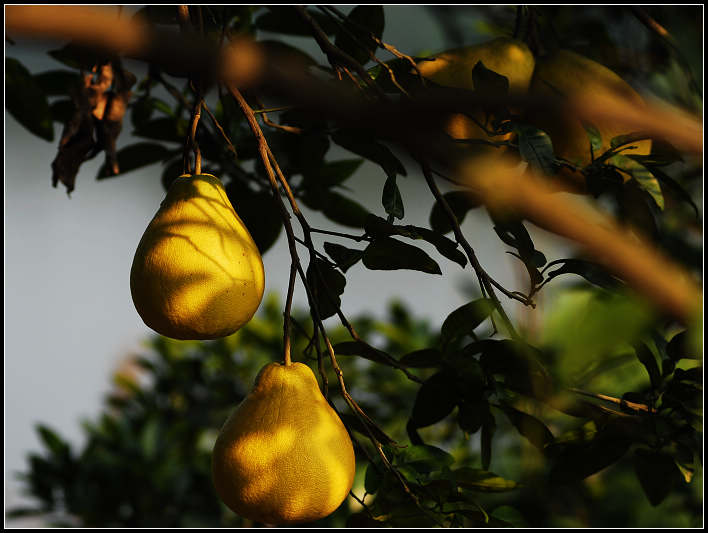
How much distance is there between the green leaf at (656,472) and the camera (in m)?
0.64

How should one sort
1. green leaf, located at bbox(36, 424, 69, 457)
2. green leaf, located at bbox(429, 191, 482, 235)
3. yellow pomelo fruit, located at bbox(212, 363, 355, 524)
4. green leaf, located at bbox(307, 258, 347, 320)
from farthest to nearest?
green leaf, located at bbox(36, 424, 69, 457), green leaf, located at bbox(429, 191, 482, 235), green leaf, located at bbox(307, 258, 347, 320), yellow pomelo fruit, located at bbox(212, 363, 355, 524)

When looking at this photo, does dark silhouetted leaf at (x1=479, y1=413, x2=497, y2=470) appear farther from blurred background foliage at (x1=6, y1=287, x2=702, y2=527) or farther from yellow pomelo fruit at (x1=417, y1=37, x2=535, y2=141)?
yellow pomelo fruit at (x1=417, y1=37, x2=535, y2=141)

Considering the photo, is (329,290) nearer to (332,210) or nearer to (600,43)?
(332,210)

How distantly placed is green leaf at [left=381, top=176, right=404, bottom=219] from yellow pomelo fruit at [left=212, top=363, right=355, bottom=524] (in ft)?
0.44

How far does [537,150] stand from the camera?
533mm

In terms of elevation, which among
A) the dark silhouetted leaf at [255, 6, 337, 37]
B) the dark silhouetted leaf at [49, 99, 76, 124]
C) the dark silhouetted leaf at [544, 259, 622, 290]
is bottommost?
the dark silhouetted leaf at [49, 99, 76, 124]

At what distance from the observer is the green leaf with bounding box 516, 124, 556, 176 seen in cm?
53

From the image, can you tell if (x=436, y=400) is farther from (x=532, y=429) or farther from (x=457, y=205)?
(x=457, y=205)

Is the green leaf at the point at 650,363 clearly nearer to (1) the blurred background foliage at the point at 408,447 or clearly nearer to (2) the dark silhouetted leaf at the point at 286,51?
(1) the blurred background foliage at the point at 408,447

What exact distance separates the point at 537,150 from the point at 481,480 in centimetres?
27

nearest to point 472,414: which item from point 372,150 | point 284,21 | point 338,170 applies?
point 372,150

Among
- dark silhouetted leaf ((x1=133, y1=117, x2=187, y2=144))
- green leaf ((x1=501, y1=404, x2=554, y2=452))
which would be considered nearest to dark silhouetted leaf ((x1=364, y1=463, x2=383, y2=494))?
green leaf ((x1=501, y1=404, x2=554, y2=452))

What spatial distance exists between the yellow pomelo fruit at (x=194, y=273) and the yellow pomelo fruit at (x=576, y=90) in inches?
10.4

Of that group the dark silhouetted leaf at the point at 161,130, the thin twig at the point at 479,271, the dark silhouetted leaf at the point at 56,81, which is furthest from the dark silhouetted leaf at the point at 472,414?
the dark silhouetted leaf at the point at 56,81
